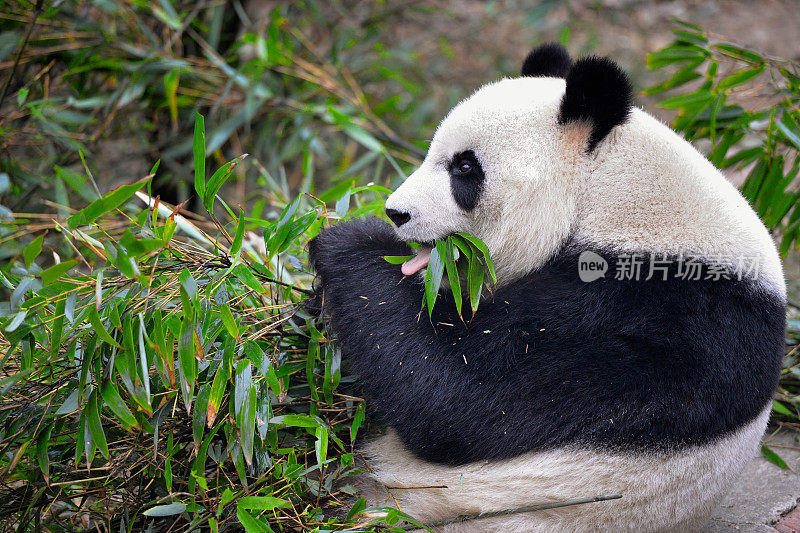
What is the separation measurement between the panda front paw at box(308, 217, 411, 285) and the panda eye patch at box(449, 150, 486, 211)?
272 millimetres

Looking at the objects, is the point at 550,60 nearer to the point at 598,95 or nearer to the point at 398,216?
the point at 598,95

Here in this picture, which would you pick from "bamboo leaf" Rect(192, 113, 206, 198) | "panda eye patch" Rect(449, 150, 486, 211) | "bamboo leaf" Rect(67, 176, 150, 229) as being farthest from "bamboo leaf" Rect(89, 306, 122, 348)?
"panda eye patch" Rect(449, 150, 486, 211)

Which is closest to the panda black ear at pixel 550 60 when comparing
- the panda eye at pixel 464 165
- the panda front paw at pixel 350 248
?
the panda eye at pixel 464 165

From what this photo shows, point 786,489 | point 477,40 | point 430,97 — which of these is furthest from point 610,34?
point 786,489

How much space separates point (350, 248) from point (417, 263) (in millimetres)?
255

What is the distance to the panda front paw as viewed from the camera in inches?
83.6

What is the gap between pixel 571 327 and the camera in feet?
5.92

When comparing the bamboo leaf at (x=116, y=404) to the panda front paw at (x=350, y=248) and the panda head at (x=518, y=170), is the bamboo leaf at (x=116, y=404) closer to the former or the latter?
the panda front paw at (x=350, y=248)

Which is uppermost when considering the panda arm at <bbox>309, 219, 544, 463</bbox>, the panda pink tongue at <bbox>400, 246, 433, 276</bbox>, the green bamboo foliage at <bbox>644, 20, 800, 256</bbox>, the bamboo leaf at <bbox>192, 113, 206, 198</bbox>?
the green bamboo foliage at <bbox>644, 20, 800, 256</bbox>

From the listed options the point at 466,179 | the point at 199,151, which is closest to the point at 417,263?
the point at 466,179

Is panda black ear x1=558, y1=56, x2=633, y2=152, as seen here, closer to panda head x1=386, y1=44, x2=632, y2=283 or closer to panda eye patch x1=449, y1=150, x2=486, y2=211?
panda head x1=386, y1=44, x2=632, y2=283

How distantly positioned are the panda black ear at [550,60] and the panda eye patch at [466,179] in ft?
2.14

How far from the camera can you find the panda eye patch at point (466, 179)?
2068 mm

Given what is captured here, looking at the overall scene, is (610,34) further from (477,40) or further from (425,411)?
(425,411)
